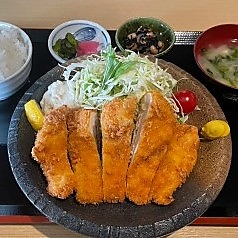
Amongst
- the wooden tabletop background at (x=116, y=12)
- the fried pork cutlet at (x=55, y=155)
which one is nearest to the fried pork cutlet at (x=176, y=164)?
the fried pork cutlet at (x=55, y=155)

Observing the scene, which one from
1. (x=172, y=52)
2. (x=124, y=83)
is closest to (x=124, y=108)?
(x=124, y=83)

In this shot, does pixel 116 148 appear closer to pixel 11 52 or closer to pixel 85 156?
pixel 85 156

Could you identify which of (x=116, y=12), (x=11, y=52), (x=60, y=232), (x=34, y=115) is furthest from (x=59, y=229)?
(x=116, y=12)

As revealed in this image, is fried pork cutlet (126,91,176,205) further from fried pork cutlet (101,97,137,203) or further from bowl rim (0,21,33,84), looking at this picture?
bowl rim (0,21,33,84)

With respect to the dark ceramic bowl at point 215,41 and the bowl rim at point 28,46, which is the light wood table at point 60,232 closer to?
the bowl rim at point 28,46

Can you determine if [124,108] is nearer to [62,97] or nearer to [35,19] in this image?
[62,97]

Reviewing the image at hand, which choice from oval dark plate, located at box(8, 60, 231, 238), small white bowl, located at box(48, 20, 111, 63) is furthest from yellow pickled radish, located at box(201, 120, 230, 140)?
small white bowl, located at box(48, 20, 111, 63)
